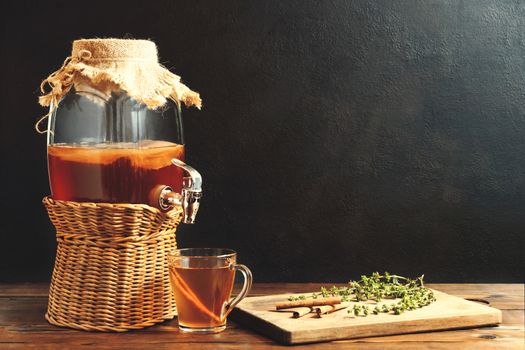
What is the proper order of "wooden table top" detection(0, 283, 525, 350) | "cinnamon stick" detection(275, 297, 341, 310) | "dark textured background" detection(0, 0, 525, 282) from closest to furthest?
"wooden table top" detection(0, 283, 525, 350) → "cinnamon stick" detection(275, 297, 341, 310) → "dark textured background" detection(0, 0, 525, 282)

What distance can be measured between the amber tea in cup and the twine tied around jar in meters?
0.28

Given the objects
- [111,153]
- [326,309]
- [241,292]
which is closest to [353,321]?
[326,309]

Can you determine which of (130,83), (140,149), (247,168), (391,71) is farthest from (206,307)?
(391,71)

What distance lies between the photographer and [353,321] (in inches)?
54.8

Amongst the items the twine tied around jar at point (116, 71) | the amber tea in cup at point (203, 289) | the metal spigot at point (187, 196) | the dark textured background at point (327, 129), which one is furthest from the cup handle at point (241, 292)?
the dark textured background at point (327, 129)

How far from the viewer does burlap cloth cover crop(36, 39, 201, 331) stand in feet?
4.62

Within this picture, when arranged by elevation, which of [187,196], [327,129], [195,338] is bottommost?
[195,338]

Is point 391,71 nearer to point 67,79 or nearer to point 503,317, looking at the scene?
point 503,317

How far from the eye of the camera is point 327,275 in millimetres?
1885

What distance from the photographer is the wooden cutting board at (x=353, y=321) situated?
135 cm

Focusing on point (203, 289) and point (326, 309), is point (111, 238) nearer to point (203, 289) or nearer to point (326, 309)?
point (203, 289)

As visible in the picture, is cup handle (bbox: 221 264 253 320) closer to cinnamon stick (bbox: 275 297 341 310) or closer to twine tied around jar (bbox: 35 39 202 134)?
cinnamon stick (bbox: 275 297 341 310)

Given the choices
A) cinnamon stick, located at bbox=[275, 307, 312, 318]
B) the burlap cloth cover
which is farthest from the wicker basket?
cinnamon stick, located at bbox=[275, 307, 312, 318]

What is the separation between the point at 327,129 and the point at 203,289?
0.61 m
